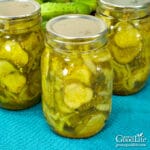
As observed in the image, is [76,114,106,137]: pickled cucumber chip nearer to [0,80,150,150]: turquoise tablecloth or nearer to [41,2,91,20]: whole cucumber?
[0,80,150,150]: turquoise tablecloth

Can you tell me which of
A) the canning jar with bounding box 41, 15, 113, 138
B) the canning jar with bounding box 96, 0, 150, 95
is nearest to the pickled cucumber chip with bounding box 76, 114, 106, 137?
the canning jar with bounding box 41, 15, 113, 138

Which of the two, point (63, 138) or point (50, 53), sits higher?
point (50, 53)

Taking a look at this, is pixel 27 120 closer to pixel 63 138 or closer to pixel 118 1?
pixel 63 138

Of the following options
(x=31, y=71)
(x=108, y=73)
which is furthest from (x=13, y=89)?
(x=108, y=73)

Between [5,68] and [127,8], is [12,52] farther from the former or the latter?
[127,8]

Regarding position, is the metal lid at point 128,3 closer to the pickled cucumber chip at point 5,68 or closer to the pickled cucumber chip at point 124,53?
the pickled cucumber chip at point 124,53

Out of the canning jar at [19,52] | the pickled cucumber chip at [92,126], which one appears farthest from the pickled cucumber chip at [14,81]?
the pickled cucumber chip at [92,126]

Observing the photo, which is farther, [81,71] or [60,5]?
[60,5]
